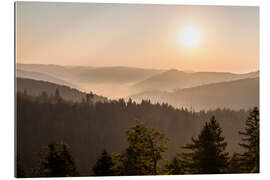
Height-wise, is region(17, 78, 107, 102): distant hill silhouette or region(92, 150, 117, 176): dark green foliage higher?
region(17, 78, 107, 102): distant hill silhouette

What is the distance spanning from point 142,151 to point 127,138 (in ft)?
0.85

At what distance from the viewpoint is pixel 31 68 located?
250 inches

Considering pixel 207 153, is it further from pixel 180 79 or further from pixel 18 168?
pixel 18 168

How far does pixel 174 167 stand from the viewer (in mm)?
6637

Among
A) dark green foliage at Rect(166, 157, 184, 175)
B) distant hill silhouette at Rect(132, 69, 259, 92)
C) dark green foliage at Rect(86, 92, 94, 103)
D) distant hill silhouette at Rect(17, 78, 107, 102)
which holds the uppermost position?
distant hill silhouette at Rect(132, 69, 259, 92)

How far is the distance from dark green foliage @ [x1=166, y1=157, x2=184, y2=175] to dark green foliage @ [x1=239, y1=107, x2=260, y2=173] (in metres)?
0.84

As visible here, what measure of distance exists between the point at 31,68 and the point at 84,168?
1390mm

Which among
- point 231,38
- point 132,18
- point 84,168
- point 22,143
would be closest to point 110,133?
point 84,168

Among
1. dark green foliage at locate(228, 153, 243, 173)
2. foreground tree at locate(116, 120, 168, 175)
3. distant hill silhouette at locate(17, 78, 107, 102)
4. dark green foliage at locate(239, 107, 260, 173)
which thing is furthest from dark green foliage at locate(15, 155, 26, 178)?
dark green foliage at locate(239, 107, 260, 173)

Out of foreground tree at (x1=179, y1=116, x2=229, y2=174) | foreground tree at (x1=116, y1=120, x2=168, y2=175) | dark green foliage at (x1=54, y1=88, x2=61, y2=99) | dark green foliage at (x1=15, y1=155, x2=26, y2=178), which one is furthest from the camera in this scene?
foreground tree at (x1=179, y1=116, x2=229, y2=174)

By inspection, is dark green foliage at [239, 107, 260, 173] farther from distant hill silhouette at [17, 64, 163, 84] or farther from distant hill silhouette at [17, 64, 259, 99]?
distant hill silhouette at [17, 64, 163, 84]

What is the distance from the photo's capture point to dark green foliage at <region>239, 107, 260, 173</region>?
22.1 feet

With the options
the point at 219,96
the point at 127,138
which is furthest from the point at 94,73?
the point at 219,96
